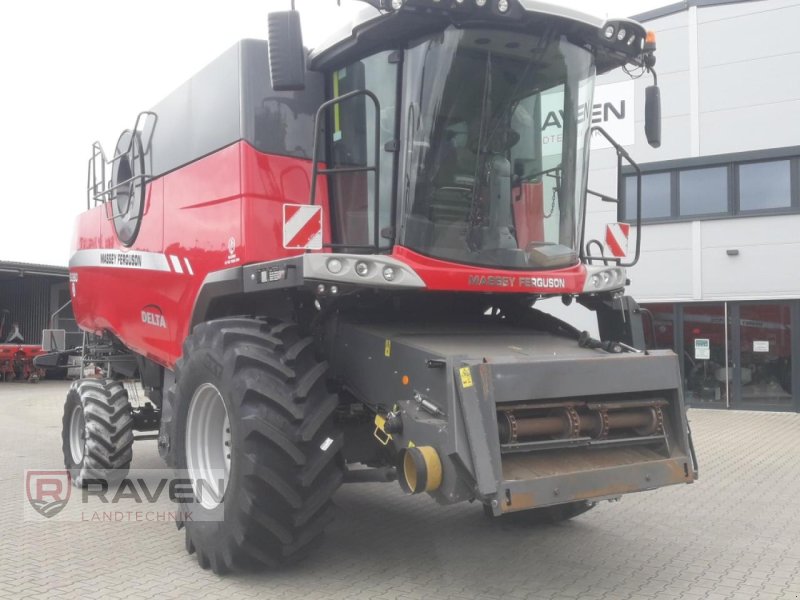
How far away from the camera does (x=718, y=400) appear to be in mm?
14648

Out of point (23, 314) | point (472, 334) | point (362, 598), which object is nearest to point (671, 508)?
point (472, 334)

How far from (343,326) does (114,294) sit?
3.37 m

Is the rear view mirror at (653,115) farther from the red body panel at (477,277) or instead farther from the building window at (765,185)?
the building window at (765,185)

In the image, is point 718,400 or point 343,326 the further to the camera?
point 718,400

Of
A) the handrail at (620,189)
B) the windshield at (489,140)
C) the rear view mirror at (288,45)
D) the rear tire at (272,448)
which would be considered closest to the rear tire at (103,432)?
the rear tire at (272,448)

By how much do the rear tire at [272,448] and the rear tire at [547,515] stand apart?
73.9 inches

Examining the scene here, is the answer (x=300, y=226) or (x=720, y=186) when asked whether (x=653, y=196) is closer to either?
(x=720, y=186)

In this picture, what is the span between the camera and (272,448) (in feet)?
14.0

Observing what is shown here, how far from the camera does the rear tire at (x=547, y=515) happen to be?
574 centimetres

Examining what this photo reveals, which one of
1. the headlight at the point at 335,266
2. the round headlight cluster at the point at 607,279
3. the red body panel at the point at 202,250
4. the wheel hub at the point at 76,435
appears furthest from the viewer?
the wheel hub at the point at 76,435

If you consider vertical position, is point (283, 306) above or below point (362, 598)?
above

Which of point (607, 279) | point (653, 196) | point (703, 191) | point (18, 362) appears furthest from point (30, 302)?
point (607, 279)

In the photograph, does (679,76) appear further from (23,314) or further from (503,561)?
(23,314)

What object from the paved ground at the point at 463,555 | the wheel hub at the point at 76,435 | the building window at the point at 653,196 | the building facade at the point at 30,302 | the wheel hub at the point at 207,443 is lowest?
the paved ground at the point at 463,555
